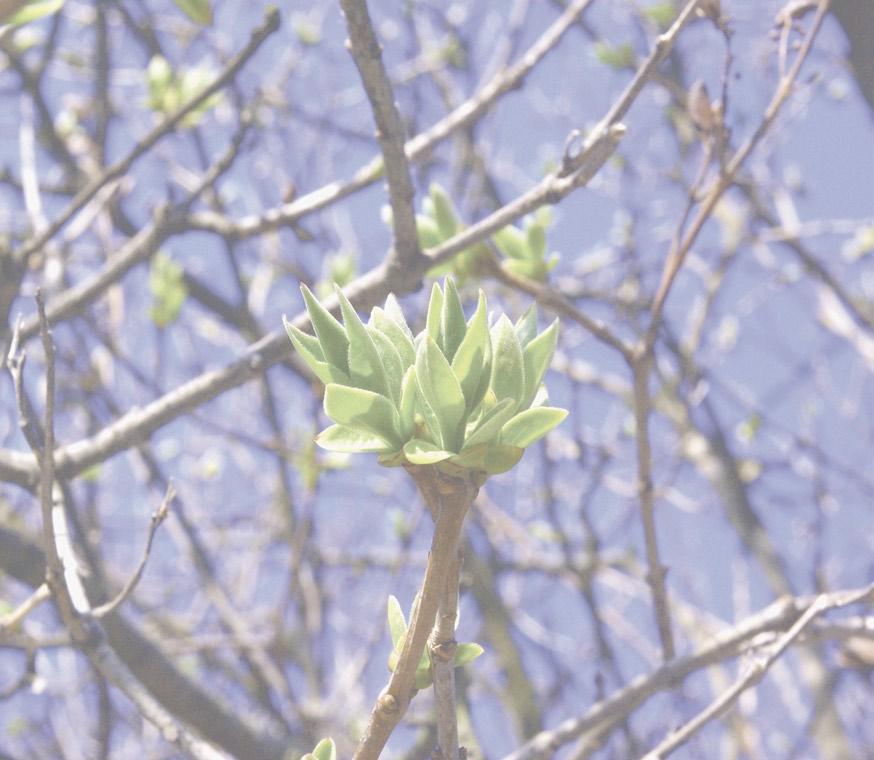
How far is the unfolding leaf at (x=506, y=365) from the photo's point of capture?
63 cm

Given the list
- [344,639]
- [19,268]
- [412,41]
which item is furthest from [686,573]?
[19,268]

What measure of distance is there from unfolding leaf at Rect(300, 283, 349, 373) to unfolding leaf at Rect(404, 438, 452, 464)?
0.28 ft

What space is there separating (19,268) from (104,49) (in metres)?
1.03

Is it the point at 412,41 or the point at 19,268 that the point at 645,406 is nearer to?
the point at 19,268

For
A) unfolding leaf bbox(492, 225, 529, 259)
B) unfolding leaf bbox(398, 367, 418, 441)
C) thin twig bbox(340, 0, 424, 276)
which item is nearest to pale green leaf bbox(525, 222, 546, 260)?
unfolding leaf bbox(492, 225, 529, 259)

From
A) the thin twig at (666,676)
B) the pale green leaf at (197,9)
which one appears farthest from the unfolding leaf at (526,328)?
the pale green leaf at (197,9)

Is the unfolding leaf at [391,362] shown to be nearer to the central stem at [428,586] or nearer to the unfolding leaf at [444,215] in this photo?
the central stem at [428,586]

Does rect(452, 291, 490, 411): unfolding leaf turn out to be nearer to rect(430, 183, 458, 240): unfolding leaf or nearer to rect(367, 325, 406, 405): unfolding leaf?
rect(367, 325, 406, 405): unfolding leaf

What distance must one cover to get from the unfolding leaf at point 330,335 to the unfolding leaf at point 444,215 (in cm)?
68

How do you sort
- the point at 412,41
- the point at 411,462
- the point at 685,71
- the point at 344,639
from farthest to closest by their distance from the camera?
the point at 344,639
the point at 412,41
the point at 685,71
the point at 411,462

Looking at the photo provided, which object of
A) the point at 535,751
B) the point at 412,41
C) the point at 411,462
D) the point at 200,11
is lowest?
Answer: the point at 535,751

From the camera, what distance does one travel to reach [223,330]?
11.4 feet

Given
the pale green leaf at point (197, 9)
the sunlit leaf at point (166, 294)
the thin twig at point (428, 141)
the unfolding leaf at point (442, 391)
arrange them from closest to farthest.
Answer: the unfolding leaf at point (442, 391)
the pale green leaf at point (197, 9)
the thin twig at point (428, 141)
the sunlit leaf at point (166, 294)

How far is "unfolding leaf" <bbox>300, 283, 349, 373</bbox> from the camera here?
0.64 metres
